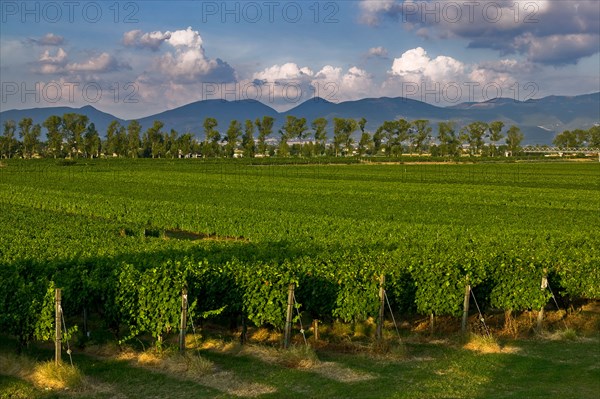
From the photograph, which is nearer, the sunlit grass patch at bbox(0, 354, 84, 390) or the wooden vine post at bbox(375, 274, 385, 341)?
the sunlit grass patch at bbox(0, 354, 84, 390)

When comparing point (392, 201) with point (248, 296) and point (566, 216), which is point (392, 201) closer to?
point (566, 216)

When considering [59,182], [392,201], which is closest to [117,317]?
[392,201]

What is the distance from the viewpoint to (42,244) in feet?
90.2

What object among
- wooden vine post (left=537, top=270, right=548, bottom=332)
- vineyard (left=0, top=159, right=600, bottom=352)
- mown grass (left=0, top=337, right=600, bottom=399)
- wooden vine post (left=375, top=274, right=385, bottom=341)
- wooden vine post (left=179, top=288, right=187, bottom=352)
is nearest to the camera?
mown grass (left=0, top=337, right=600, bottom=399)

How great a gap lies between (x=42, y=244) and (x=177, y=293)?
14.1 metres

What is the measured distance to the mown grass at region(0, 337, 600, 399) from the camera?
539 inches

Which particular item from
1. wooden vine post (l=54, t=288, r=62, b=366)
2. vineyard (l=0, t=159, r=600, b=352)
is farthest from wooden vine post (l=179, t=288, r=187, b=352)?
wooden vine post (l=54, t=288, r=62, b=366)

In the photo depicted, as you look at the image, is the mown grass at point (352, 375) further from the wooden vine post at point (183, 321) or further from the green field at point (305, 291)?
the wooden vine post at point (183, 321)

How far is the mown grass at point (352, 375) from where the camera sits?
13703 millimetres

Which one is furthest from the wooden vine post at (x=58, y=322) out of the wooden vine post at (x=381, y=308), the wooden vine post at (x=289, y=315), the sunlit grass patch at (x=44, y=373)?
the wooden vine post at (x=381, y=308)

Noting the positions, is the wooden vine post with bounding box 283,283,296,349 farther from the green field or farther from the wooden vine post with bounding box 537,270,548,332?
the wooden vine post with bounding box 537,270,548,332

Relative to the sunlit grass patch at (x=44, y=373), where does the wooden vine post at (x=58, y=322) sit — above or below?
above

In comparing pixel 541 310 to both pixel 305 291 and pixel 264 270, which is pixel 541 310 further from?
pixel 264 270

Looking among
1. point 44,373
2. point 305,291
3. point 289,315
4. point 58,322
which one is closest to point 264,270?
point 305,291
